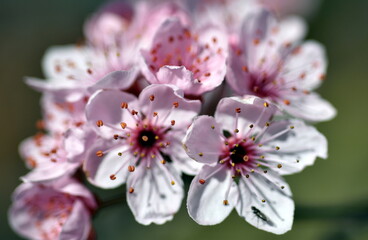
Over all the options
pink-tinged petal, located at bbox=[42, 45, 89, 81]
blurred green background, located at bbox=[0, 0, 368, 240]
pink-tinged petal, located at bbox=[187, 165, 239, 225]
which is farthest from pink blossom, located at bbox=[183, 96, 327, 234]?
pink-tinged petal, located at bbox=[42, 45, 89, 81]

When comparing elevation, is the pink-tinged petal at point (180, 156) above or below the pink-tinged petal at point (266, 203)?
above

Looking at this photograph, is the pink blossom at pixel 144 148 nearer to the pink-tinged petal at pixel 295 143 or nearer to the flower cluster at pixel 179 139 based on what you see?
the flower cluster at pixel 179 139

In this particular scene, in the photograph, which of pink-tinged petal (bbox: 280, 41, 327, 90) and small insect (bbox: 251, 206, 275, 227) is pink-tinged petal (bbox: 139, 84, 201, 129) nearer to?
small insect (bbox: 251, 206, 275, 227)

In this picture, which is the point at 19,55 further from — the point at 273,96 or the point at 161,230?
the point at 273,96

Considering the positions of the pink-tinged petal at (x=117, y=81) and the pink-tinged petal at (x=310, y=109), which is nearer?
the pink-tinged petal at (x=117, y=81)

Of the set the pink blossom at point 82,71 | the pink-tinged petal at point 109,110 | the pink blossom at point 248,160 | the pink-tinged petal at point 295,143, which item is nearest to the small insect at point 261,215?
the pink blossom at point 248,160

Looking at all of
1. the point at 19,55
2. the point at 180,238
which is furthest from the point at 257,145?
the point at 19,55
